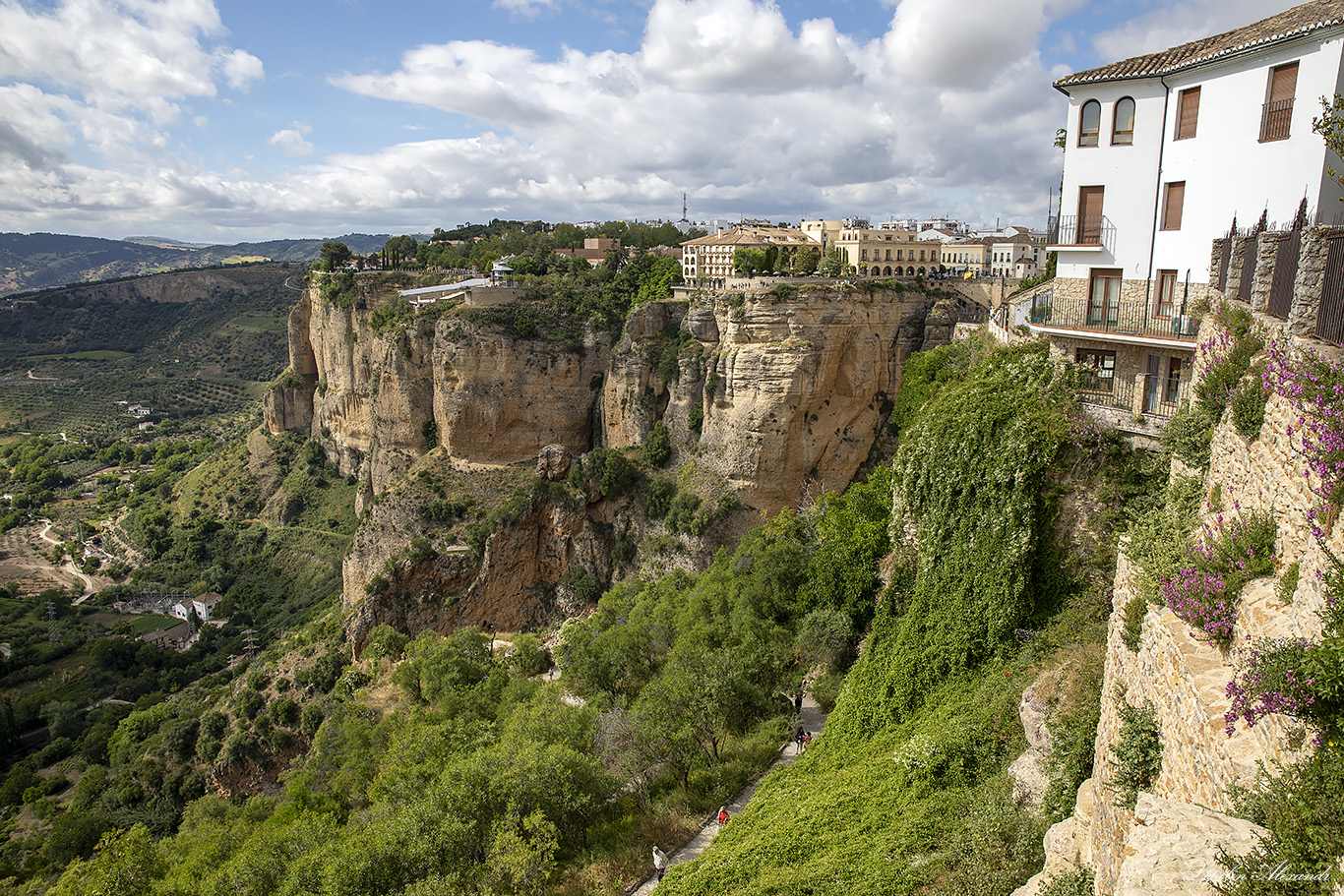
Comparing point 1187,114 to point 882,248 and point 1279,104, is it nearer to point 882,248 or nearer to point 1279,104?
point 1279,104

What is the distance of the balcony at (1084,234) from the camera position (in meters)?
14.3

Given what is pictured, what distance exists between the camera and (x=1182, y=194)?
1310cm

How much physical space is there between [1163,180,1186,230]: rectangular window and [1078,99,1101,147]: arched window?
1798mm

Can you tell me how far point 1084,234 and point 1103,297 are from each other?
1.29 meters

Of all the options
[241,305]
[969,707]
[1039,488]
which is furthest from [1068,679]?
[241,305]

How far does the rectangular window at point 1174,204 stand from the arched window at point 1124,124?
4.24ft

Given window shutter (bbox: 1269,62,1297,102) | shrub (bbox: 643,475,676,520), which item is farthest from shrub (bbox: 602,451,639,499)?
window shutter (bbox: 1269,62,1297,102)

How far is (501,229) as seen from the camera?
8175 cm

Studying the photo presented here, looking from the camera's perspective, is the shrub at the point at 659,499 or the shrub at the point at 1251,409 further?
the shrub at the point at 659,499

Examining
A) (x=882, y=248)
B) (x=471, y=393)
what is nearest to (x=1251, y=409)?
(x=471, y=393)

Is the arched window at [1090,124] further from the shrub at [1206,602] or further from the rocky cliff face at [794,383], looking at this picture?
the rocky cliff face at [794,383]

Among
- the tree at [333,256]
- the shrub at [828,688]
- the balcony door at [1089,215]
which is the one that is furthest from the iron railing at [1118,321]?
the tree at [333,256]

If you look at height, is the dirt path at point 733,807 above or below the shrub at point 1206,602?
below

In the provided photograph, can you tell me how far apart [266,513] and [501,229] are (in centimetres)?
4173
